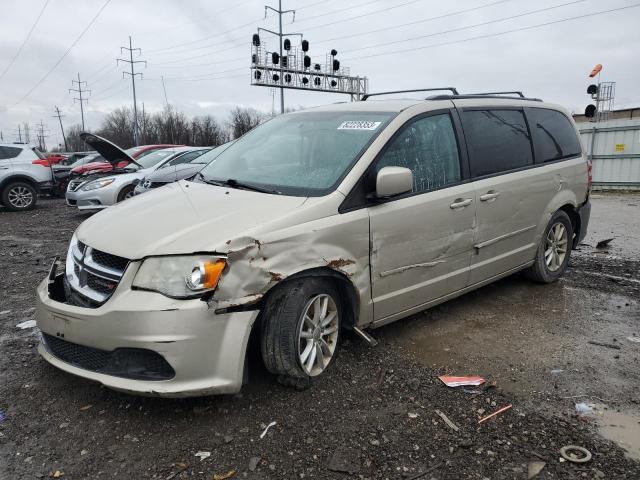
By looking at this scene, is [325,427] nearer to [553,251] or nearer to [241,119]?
[553,251]

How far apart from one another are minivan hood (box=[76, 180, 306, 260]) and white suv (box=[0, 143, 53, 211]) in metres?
11.2

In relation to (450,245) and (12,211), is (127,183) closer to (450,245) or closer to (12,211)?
(12,211)

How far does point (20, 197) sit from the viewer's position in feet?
42.9

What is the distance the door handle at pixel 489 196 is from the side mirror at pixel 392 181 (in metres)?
1.07

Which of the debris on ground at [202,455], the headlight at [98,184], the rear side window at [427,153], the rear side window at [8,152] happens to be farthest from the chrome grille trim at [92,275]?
the rear side window at [8,152]

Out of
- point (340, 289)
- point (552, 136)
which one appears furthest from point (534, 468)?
point (552, 136)

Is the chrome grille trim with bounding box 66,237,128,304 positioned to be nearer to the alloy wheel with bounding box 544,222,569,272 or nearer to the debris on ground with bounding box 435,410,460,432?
the debris on ground with bounding box 435,410,460,432

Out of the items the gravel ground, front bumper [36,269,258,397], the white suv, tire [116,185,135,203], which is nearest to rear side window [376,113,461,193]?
the gravel ground

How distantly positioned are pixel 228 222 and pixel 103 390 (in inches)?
53.2

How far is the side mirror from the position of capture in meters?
3.28

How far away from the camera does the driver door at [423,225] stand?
3.48 m

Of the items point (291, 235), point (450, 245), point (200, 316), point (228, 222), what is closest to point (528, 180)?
point (450, 245)

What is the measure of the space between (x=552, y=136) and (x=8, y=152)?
508 inches

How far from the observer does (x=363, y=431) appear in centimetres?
280
